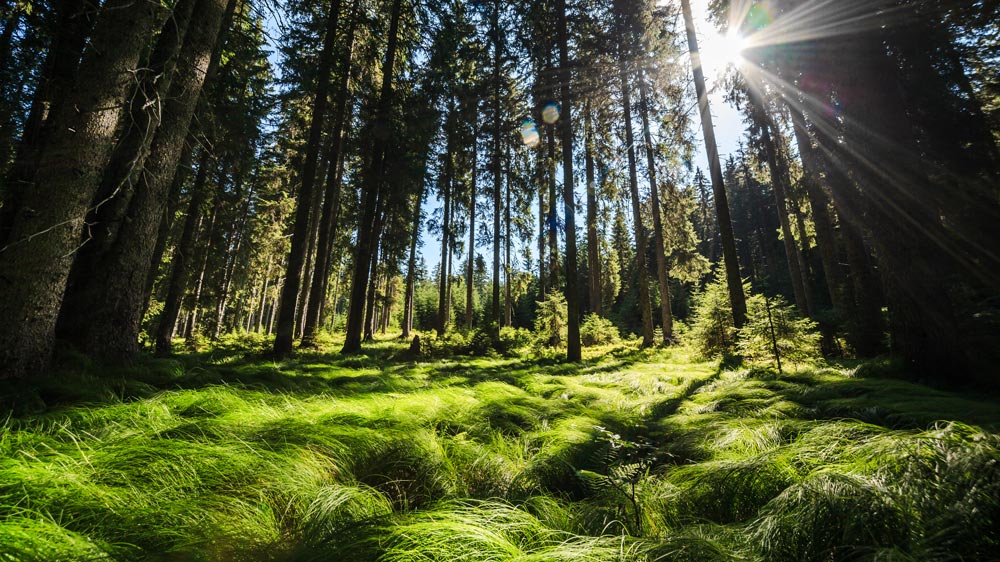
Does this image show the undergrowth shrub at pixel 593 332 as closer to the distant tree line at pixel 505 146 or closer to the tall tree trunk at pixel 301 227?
the distant tree line at pixel 505 146

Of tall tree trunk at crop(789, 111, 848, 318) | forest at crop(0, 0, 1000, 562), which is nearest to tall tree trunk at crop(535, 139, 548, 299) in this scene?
forest at crop(0, 0, 1000, 562)

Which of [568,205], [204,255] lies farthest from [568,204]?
[204,255]

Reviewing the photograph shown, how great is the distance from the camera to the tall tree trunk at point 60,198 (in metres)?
2.78

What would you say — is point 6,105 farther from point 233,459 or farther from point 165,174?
point 233,459

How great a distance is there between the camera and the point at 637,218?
13602mm

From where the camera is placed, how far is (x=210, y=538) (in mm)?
1214

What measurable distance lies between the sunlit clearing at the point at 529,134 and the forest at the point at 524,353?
2.06 feet

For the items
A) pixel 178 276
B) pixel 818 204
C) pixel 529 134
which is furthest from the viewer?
pixel 529 134

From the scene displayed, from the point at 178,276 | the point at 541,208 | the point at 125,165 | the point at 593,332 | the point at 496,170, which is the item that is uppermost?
the point at 496,170

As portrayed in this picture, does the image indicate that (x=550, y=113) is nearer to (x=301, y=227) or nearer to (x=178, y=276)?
(x=301, y=227)

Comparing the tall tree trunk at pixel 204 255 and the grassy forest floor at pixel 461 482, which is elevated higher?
the tall tree trunk at pixel 204 255

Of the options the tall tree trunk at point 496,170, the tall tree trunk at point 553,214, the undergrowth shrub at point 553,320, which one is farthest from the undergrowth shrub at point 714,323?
the tall tree trunk at point 496,170

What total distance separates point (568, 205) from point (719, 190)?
12.8ft

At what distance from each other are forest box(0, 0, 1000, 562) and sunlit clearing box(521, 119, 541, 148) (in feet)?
2.06
